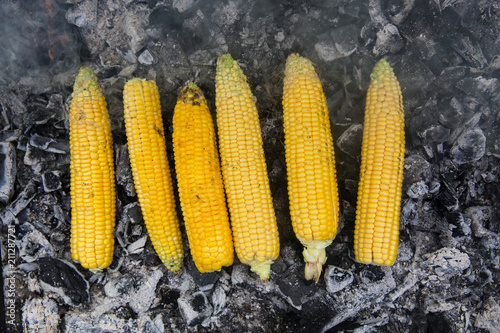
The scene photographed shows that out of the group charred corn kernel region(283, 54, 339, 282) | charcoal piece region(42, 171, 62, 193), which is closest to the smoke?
charcoal piece region(42, 171, 62, 193)

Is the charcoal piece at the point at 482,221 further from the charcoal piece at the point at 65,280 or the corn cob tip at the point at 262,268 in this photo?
the charcoal piece at the point at 65,280

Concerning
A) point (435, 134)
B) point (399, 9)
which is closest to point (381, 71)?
point (399, 9)

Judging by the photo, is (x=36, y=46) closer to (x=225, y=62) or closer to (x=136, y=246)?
(x=225, y=62)

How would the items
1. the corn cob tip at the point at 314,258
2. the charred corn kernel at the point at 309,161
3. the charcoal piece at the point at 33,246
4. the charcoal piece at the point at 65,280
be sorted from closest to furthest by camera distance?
the charred corn kernel at the point at 309,161
the corn cob tip at the point at 314,258
the charcoal piece at the point at 65,280
the charcoal piece at the point at 33,246

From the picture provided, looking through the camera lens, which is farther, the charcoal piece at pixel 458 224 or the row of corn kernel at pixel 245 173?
the charcoal piece at pixel 458 224

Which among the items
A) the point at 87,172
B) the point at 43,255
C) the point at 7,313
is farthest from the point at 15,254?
the point at 87,172

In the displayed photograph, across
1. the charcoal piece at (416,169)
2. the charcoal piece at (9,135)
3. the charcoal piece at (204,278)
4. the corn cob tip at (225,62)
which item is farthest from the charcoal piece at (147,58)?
the charcoal piece at (416,169)

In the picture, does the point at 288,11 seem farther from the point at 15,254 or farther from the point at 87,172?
the point at 15,254

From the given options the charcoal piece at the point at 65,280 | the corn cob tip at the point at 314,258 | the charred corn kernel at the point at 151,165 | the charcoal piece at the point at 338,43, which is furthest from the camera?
the charcoal piece at the point at 65,280
